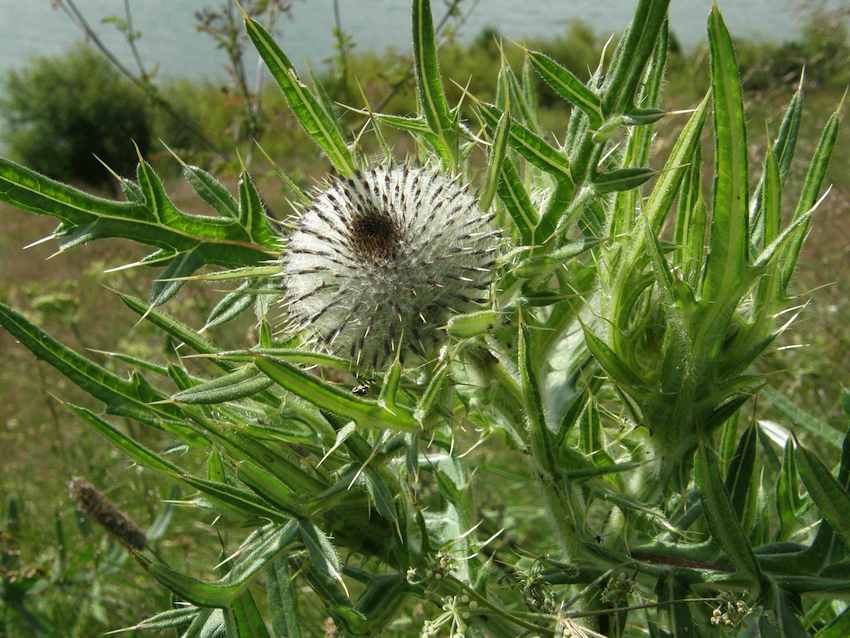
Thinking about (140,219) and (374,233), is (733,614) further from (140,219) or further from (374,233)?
(140,219)

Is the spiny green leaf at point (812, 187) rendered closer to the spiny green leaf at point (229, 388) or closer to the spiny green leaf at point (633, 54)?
the spiny green leaf at point (633, 54)

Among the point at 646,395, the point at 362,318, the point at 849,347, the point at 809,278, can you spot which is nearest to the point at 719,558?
the point at 646,395

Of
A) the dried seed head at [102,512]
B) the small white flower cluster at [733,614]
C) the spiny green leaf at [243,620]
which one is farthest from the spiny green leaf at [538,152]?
the dried seed head at [102,512]

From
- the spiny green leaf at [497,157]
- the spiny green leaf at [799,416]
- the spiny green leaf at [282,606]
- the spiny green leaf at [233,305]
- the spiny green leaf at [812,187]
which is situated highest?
the spiny green leaf at [497,157]

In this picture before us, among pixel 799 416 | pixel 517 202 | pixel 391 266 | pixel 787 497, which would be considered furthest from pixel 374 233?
pixel 799 416

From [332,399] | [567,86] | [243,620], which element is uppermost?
[567,86]

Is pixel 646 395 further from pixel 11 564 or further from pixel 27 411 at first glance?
pixel 27 411

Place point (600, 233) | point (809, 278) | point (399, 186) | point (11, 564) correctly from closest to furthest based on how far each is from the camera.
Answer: point (399, 186)
point (600, 233)
point (11, 564)
point (809, 278)

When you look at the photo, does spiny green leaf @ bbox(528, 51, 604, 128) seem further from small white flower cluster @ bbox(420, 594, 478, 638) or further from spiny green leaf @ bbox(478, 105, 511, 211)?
small white flower cluster @ bbox(420, 594, 478, 638)
